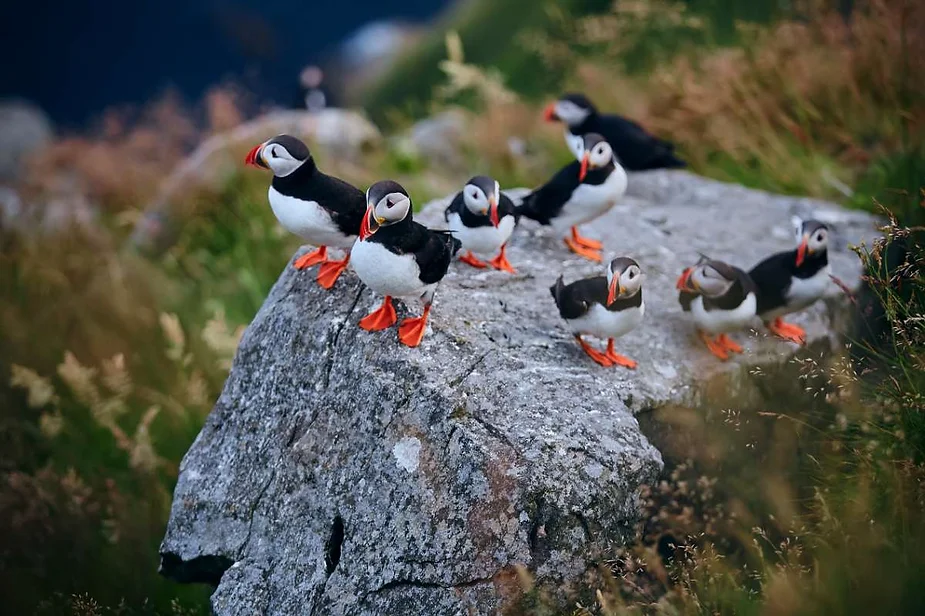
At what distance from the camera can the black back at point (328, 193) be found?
12.0 ft

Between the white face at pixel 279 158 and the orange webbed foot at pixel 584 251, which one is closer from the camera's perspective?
the white face at pixel 279 158

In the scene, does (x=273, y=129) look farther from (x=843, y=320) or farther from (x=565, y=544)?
(x=565, y=544)

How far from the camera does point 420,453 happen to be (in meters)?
3.30

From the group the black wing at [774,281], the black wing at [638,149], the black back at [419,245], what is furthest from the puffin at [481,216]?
the black wing at [638,149]

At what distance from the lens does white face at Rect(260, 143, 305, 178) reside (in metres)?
3.66

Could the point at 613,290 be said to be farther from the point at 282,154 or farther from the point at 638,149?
the point at 638,149

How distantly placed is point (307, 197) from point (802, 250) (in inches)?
98.8

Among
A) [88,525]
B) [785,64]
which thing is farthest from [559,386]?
[785,64]

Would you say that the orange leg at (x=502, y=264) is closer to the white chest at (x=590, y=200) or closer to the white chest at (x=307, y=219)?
the white chest at (x=590, y=200)

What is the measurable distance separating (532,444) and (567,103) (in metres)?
3.65

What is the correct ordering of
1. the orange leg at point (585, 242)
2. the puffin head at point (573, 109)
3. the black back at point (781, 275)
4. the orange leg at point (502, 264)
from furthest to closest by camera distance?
the puffin head at point (573, 109), the orange leg at point (585, 242), the orange leg at point (502, 264), the black back at point (781, 275)

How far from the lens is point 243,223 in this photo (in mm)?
8312

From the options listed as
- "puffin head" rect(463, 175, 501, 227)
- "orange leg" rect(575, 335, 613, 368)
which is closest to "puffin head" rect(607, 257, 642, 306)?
"orange leg" rect(575, 335, 613, 368)

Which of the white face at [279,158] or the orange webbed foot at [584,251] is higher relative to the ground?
the white face at [279,158]
